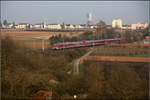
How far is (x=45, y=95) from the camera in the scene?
4.09 m

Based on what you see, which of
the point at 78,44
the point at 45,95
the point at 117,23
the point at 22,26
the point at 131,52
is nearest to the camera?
the point at 45,95

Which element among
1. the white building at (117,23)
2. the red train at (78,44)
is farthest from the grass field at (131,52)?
the white building at (117,23)

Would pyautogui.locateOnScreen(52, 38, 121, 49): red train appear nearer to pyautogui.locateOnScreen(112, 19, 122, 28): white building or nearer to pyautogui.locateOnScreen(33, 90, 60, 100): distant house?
pyautogui.locateOnScreen(112, 19, 122, 28): white building

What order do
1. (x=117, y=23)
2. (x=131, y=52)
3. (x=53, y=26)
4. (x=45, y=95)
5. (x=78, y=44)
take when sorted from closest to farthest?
(x=45, y=95) → (x=131, y=52) → (x=53, y=26) → (x=78, y=44) → (x=117, y=23)

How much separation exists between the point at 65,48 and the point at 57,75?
2851mm

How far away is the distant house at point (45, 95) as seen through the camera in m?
3.99

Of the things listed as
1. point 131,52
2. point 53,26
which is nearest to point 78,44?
point 53,26

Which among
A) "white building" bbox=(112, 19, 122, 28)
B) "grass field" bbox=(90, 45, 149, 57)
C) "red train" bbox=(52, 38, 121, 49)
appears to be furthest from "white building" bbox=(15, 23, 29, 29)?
"white building" bbox=(112, 19, 122, 28)

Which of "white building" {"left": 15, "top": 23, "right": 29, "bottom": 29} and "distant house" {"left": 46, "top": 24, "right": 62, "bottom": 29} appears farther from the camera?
"distant house" {"left": 46, "top": 24, "right": 62, "bottom": 29}

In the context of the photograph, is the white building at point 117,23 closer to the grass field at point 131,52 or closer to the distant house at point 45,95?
the grass field at point 131,52

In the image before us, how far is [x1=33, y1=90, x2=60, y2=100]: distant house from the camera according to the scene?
13.1ft

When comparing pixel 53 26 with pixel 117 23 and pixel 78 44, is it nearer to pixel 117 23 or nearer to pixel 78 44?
pixel 78 44

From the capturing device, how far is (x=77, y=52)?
7.60m

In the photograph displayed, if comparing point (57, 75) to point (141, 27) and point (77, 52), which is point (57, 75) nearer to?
point (77, 52)
